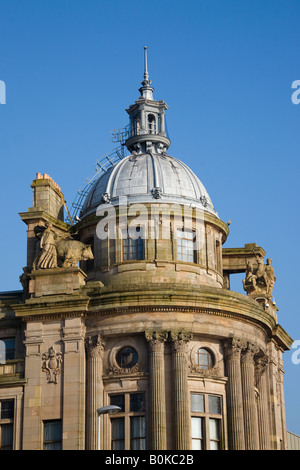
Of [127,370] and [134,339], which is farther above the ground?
[134,339]

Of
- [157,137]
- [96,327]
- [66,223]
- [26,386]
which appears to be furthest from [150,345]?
[157,137]

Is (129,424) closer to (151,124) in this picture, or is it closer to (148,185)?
(148,185)

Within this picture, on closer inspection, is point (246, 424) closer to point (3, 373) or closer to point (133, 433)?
point (133, 433)

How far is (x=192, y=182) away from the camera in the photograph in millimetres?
79000

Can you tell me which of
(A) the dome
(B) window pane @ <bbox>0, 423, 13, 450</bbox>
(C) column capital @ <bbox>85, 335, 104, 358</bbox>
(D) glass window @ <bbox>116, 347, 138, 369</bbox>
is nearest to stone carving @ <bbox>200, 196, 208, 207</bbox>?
(A) the dome

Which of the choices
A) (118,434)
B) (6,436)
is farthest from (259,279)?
(6,436)

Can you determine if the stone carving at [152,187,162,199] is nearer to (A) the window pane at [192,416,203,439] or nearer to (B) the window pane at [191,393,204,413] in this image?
(B) the window pane at [191,393,204,413]

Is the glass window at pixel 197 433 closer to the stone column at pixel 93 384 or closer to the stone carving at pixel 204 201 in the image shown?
the stone column at pixel 93 384

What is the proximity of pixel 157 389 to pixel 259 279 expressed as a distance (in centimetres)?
1459

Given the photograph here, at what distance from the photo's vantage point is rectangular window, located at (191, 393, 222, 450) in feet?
223

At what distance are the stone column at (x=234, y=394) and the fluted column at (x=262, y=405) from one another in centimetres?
331

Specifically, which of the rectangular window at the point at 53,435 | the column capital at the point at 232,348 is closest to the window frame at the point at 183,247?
the column capital at the point at 232,348

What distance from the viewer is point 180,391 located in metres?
67.4

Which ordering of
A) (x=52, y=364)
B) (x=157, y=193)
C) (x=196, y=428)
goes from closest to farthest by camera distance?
(x=196, y=428) < (x=52, y=364) < (x=157, y=193)
